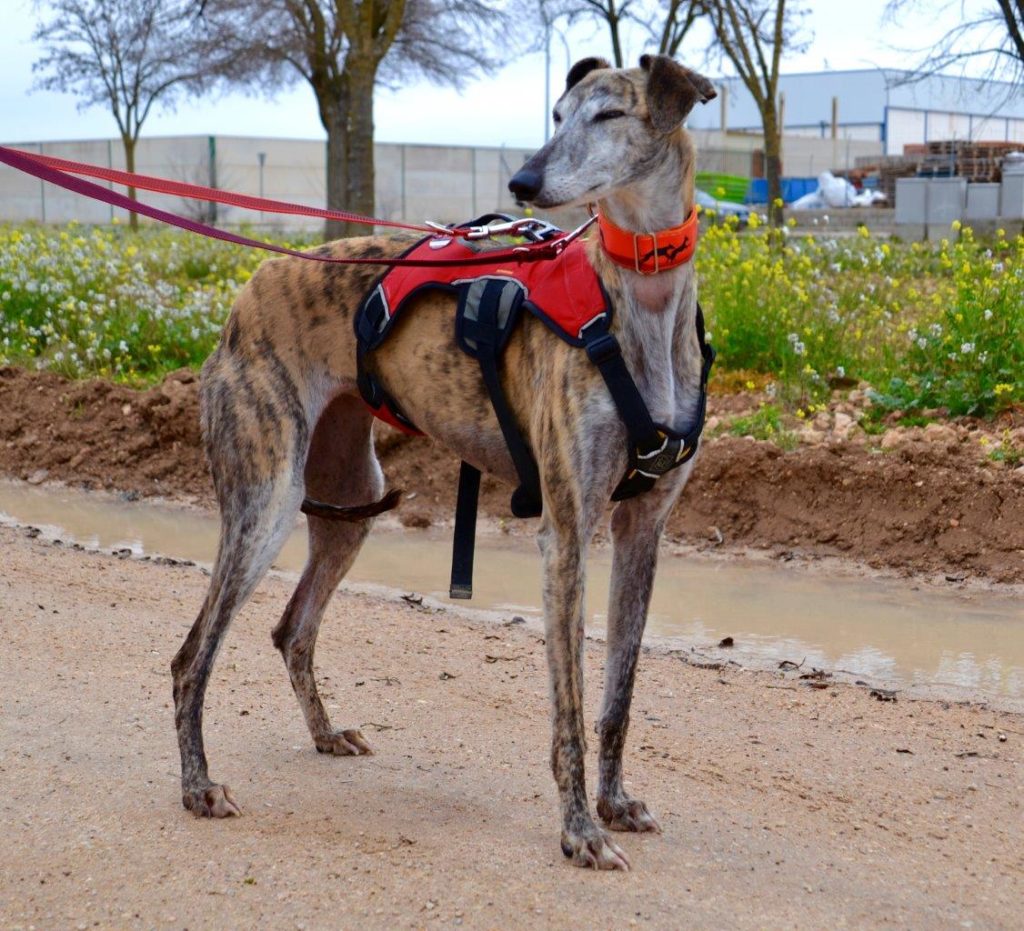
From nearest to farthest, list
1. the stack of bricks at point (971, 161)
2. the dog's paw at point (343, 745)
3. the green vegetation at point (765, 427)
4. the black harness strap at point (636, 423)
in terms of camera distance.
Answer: the black harness strap at point (636, 423) → the dog's paw at point (343, 745) → the green vegetation at point (765, 427) → the stack of bricks at point (971, 161)

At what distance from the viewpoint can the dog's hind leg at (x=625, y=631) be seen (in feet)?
13.7

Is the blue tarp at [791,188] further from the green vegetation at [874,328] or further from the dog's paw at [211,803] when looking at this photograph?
the dog's paw at [211,803]

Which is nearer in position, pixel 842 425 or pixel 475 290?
pixel 475 290

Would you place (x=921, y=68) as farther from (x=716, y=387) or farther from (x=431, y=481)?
(x=431, y=481)

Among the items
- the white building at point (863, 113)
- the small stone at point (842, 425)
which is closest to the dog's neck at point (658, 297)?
the small stone at point (842, 425)

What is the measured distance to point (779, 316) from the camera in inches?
403

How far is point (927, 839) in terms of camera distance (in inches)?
163

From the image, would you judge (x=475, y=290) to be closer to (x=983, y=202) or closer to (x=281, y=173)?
(x=983, y=202)

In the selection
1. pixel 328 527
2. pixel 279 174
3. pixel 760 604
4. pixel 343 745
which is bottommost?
pixel 760 604

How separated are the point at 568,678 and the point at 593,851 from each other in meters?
0.47

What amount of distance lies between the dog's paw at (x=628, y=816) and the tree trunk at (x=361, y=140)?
628 inches

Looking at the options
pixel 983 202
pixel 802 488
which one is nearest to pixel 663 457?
pixel 802 488

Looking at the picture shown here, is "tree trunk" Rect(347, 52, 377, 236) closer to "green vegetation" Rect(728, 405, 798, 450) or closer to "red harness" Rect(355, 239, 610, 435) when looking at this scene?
"green vegetation" Rect(728, 405, 798, 450)

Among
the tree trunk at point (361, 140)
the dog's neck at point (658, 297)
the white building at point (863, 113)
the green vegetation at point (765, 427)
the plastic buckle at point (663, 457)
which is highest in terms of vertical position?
the white building at point (863, 113)
